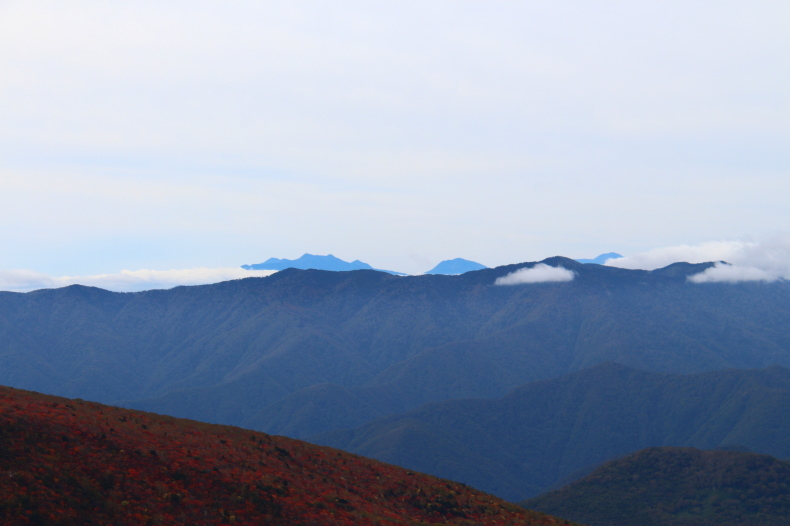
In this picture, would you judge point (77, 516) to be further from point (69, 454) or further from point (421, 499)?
point (421, 499)

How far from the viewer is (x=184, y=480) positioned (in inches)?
1766

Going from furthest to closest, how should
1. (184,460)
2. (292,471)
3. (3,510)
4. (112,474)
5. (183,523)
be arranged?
(292,471)
(184,460)
(112,474)
(183,523)
(3,510)

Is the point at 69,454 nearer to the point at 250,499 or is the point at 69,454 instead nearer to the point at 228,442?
the point at 250,499

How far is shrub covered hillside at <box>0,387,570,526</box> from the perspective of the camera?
124 feet

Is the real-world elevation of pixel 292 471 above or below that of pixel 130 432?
below

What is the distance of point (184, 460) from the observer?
4859 cm

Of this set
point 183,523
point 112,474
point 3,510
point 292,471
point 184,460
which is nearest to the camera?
point 3,510

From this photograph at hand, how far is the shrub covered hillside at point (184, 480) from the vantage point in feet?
124

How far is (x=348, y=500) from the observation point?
51.6 metres

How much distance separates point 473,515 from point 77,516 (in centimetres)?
3154

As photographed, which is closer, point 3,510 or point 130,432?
point 3,510

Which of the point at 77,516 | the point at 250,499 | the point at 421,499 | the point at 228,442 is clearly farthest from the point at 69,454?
the point at 421,499

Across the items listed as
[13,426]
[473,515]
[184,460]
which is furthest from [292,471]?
A: [13,426]

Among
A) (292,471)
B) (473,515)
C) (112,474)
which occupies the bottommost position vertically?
(473,515)
